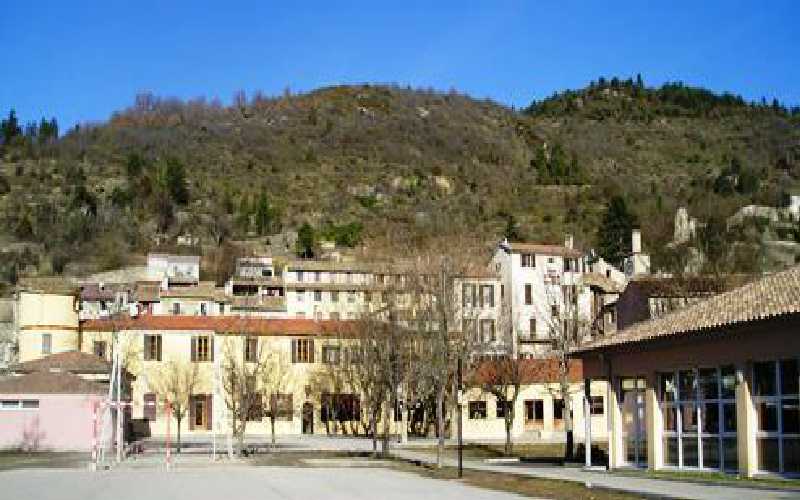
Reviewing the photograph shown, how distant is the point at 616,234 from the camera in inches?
5084

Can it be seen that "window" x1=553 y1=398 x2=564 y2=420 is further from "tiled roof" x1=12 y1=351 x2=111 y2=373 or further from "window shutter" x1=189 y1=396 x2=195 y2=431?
"tiled roof" x1=12 y1=351 x2=111 y2=373

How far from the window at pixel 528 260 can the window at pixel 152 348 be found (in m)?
34.4

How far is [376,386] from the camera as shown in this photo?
46.1 metres

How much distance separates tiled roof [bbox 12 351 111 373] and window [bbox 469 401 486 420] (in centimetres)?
2229

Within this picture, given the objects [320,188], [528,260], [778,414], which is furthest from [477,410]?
[320,188]

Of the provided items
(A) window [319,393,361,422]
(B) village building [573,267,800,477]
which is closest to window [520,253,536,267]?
(A) window [319,393,361,422]

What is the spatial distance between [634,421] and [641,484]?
19.8ft

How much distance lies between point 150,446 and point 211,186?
113 metres

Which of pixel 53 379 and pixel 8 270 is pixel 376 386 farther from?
pixel 8 270

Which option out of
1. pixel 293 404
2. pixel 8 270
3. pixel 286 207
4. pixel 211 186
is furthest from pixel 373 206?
pixel 293 404

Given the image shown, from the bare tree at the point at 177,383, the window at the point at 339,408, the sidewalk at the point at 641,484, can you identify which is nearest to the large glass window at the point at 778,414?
the sidewalk at the point at 641,484

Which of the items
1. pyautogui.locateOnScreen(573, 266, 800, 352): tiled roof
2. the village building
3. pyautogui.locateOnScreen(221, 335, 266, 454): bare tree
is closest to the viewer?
the village building

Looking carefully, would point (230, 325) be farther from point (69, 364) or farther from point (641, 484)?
point (641, 484)

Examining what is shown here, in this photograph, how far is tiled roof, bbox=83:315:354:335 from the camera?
229 feet
